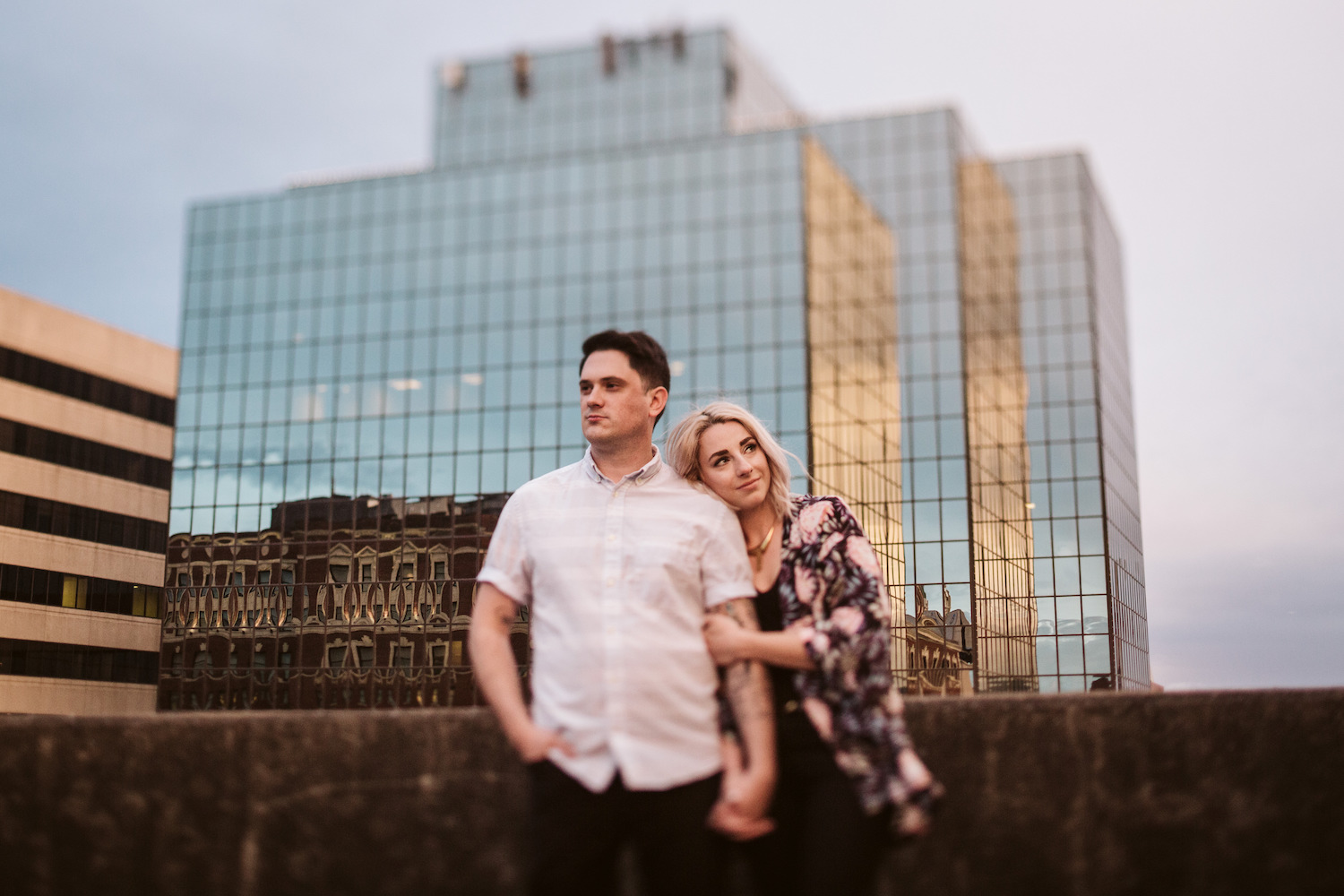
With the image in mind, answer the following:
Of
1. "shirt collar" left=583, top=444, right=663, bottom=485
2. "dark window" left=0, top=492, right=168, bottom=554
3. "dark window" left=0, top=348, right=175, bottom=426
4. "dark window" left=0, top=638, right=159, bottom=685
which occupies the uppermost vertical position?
"dark window" left=0, top=348, right=175, bottom=426

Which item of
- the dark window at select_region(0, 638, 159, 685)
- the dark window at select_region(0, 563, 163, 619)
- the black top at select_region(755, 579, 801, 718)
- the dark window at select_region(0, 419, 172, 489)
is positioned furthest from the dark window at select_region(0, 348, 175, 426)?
the black top at select_region(755, 579, 801, 718)

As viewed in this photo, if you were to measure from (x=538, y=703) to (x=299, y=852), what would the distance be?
1607mm

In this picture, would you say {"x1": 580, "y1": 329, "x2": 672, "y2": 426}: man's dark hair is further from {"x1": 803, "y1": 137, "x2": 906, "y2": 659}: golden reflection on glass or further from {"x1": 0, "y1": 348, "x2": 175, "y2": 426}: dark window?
{"x1": 0, "y1": 348, "x2": 175, "y2": 426}: dark window

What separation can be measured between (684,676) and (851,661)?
1.57 feet

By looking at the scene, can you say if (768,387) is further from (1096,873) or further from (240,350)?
(1096,873)

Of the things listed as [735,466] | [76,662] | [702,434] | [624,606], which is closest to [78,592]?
[76,662]

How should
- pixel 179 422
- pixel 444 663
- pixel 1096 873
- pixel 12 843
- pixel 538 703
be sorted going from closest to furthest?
pixel 538 703, pixel 1096 873, pixel 12 843, pixel 444 663, pixel 179 422

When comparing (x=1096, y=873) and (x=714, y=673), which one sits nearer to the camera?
(x=714, y=673)

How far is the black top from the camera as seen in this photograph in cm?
365

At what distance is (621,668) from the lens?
135 inches

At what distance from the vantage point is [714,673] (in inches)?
140

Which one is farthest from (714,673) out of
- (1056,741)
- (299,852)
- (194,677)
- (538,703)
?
(194,677)

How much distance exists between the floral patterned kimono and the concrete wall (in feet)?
3.27

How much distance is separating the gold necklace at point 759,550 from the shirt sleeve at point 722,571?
23 cm
